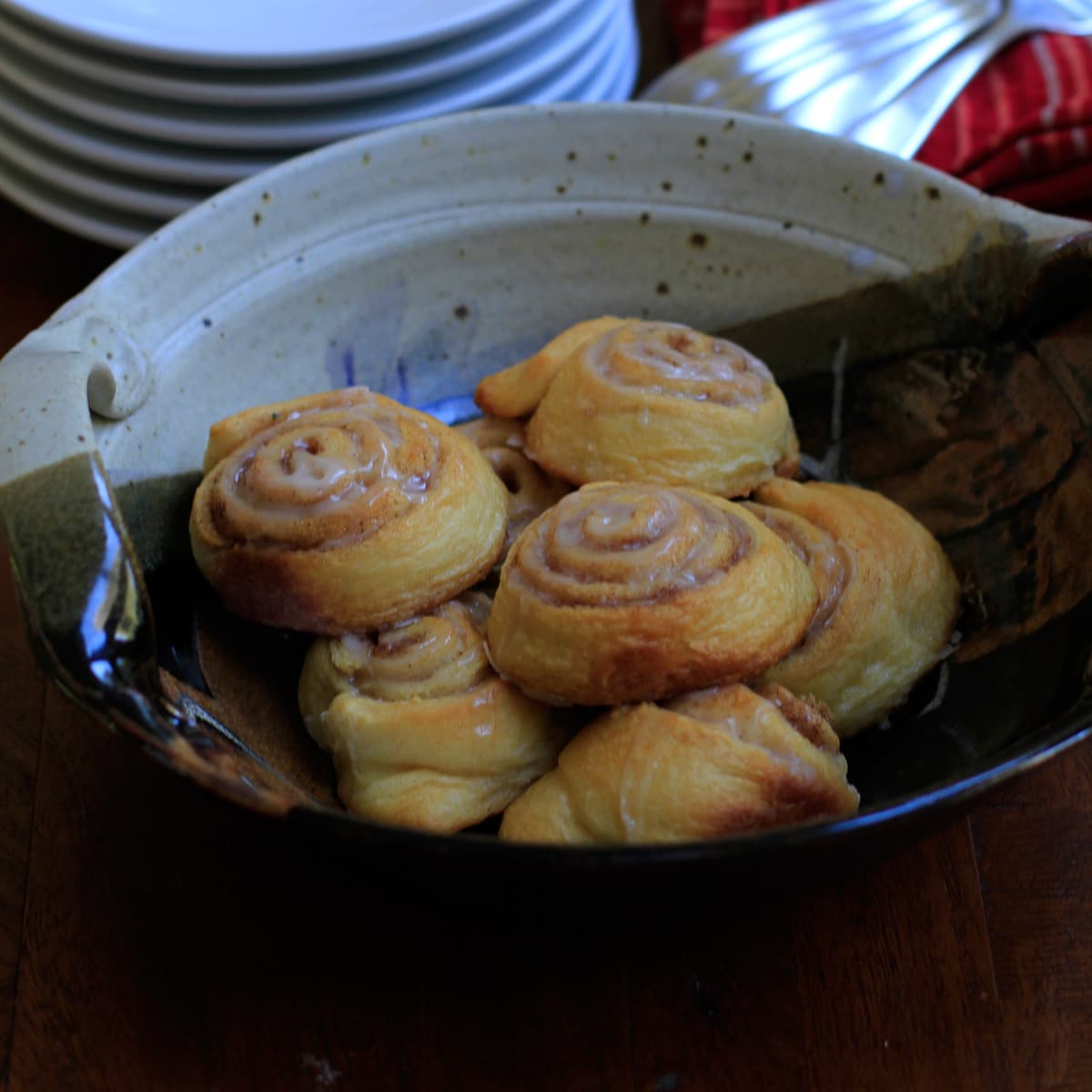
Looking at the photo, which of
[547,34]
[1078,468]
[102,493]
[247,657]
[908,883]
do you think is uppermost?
[547,34]

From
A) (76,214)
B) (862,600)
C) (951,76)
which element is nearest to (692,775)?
(862,600)

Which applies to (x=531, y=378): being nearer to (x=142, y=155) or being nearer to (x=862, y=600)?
(x=862, y=600)

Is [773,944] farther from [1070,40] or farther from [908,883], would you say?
[1070,40]

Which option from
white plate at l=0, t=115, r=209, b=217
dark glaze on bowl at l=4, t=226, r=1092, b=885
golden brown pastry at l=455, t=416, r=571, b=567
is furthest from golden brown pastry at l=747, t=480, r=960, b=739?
white plate at l=0, t=115, r=209, b=217

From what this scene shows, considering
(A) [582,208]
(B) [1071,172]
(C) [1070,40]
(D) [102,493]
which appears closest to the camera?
(D) [102,493]

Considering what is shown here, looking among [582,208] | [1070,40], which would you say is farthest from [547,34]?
[1070,40]

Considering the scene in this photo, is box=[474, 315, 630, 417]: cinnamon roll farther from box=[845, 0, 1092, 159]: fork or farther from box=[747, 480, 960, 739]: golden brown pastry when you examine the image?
box=[845, 0, 1092, 159]: fork
